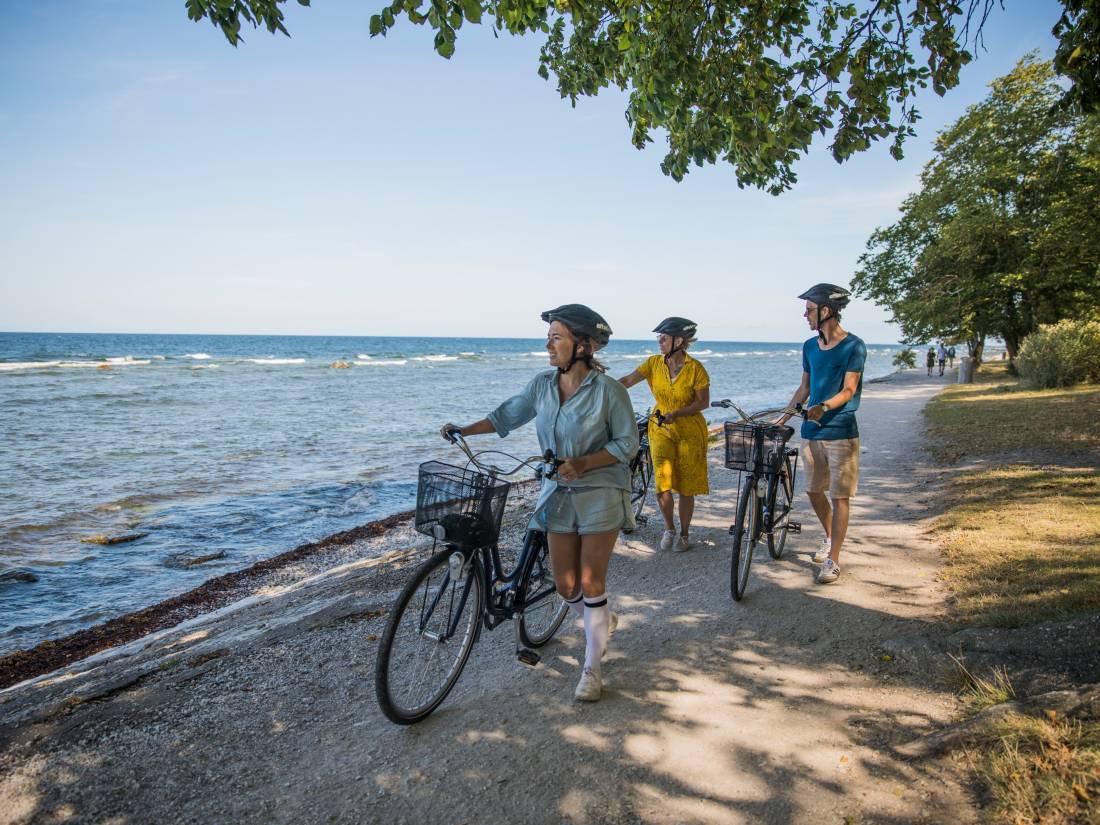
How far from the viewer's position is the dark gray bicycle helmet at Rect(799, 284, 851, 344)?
17.5ft

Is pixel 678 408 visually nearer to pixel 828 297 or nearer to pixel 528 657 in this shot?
pixel 828 297

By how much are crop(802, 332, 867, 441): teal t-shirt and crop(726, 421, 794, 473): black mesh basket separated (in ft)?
1.09

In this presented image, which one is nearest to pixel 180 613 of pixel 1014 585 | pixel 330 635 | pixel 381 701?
pixel 330 635

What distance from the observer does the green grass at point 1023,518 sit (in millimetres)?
4508

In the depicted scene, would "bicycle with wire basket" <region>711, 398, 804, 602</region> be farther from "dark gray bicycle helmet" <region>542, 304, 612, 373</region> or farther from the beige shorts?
"dark gray bicycle helmet" <region>542, 304, 612, 373</region>

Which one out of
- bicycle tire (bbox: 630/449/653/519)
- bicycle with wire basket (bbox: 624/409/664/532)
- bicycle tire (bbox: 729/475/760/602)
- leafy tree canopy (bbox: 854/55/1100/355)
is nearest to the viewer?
bicycle tire (bbox: 729/475/760/602)

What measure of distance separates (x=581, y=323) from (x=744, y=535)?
2.73 metres

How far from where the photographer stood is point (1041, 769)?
8.49 ft

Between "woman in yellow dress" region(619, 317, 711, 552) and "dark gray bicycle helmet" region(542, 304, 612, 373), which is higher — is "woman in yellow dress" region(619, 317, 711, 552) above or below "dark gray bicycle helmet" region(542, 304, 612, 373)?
below

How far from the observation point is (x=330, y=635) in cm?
510

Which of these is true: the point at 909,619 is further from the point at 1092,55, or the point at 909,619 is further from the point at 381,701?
the point at 1092,55

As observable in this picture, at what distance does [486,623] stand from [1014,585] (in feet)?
12.7

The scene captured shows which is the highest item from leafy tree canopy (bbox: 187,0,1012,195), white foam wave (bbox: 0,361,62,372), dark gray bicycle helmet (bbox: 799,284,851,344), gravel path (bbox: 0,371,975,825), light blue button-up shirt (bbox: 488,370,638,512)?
leafy tree canopy (bbox: 187,0,1012,195)

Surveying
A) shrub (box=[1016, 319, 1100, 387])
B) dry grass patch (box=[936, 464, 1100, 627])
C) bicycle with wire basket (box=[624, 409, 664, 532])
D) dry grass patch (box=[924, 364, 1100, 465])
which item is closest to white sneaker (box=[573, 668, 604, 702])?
dry grass patch (box=[936, 464, 1100, 627])
